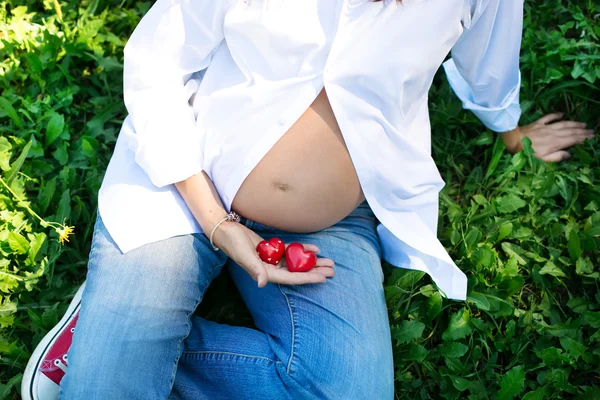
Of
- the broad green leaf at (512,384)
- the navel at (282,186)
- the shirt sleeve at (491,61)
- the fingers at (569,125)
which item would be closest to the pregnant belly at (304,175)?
the navel at (282,186)

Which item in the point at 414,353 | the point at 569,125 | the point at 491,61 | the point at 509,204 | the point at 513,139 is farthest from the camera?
the point at 569,125

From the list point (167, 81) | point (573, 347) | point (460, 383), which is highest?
point (167, 81)

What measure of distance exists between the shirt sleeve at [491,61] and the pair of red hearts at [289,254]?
986 mm

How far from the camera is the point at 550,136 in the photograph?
9.86 ft

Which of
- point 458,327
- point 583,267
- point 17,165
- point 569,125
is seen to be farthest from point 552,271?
point 17,165

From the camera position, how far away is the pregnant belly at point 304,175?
2.01m

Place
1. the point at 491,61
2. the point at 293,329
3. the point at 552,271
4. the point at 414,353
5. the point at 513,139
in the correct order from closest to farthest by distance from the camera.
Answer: the point at 293,329 < the point at 491,61 < the point at 414,353 < the point at 552,271 < the point at 513,139

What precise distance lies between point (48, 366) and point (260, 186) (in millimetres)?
1085

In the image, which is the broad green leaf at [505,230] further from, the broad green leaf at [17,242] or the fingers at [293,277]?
the broad green leaf at [17,242]

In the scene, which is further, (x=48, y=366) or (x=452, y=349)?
(x=452, y=349)

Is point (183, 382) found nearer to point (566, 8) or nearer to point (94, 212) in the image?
point (94, 212)

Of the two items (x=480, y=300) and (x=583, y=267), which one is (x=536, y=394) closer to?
(x=480, y=300)

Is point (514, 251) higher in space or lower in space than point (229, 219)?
lower

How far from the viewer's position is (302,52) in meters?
1.95
